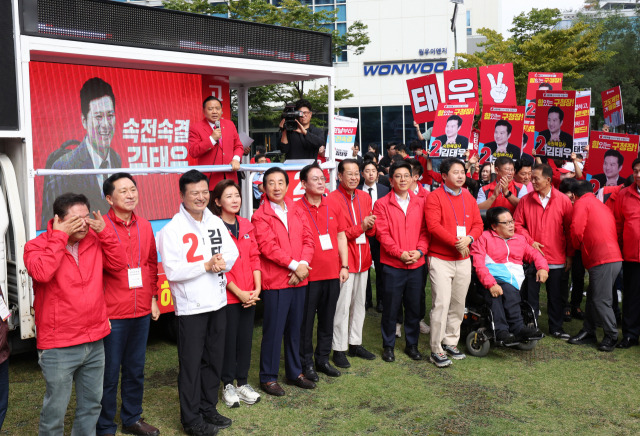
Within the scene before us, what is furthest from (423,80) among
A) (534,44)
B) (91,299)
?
(534,44)

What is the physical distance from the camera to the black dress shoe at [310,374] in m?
5.51

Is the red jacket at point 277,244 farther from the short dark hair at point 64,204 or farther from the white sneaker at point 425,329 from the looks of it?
the white sneaker at point 425,329

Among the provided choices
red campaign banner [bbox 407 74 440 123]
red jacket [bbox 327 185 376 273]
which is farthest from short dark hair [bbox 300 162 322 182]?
red campaign banner [bbox 407 74 440 123]

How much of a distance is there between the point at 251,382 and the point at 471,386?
1.97 meters

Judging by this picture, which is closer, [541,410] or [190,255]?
[190,255]

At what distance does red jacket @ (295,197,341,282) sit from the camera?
5.53 m

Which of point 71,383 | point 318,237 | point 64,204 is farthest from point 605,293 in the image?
point 64,204

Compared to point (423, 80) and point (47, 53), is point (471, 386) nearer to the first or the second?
point (47, 53)

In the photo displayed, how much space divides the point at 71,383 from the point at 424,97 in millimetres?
7413

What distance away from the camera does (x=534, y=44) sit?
2480 cm

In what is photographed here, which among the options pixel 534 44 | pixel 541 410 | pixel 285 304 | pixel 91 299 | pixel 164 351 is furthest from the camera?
pixel 534 44

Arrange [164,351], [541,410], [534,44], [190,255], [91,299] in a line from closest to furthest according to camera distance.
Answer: [91,299]
[190,255]
[541,410]
[164,351]
[534,44]

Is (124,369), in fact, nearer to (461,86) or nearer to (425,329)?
(425,329)

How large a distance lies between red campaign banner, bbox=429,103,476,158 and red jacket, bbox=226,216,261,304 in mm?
4655
